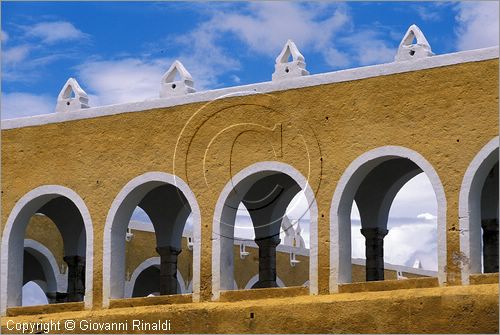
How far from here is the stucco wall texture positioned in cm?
1599

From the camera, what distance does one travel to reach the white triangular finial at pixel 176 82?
1842cm

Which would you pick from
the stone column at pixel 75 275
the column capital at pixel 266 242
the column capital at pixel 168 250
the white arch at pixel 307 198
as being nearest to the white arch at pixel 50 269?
the stone column at pixel 75 275

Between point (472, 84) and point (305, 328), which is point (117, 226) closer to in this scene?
point (305, 328)

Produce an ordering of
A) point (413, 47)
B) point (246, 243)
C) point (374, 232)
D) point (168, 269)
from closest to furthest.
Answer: point (413, 47) < point (374, 232) < point (168, 269) < point (246, 243)

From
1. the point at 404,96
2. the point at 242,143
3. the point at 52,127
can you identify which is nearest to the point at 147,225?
the point at 52,127

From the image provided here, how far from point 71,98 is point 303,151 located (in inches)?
162

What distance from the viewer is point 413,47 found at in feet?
54.9

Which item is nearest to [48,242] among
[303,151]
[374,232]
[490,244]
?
[374,232]

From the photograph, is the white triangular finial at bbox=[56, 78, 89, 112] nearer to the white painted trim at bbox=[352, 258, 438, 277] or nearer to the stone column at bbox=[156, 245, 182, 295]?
the stone column at bbox=[156, 245, 182, 295]

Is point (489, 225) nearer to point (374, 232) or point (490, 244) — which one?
point (490, 244)

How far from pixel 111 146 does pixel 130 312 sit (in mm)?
2532

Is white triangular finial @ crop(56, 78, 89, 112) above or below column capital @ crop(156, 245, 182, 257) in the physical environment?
above

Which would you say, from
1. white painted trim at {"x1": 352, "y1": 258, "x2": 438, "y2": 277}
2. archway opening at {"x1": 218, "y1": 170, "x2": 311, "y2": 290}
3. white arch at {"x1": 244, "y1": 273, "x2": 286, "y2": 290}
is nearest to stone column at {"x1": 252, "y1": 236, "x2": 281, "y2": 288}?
archway opening at {"x1": 218, "y1": 170, "x2": 311, "y2": 290}

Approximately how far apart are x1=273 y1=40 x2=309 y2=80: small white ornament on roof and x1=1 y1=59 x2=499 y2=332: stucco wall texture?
0.28m
